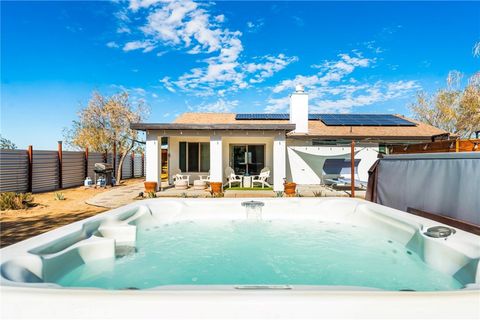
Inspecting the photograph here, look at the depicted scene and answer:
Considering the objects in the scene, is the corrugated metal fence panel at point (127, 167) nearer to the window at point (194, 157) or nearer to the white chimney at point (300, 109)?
the window at point (194, 157)

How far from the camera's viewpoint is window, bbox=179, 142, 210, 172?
13.6 metres

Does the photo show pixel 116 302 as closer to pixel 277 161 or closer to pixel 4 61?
pixel 277 161

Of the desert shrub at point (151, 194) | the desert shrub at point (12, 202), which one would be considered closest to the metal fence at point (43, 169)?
the desert shrub at point (12, 202)

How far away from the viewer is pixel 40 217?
6.94 metres

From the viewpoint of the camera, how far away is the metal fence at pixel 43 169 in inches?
403

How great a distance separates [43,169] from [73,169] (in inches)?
79.2

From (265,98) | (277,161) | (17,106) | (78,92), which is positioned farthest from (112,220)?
(265,98)

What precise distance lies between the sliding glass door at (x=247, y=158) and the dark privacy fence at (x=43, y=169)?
913 cm

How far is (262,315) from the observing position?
167 cm

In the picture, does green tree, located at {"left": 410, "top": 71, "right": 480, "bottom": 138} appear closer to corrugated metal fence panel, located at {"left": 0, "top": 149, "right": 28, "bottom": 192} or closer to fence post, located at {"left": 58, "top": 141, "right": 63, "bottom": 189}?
fence post, located at {"left": 58, "top": 141, "right": 63, "bottom": 189}

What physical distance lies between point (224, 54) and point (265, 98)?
9.04 metres

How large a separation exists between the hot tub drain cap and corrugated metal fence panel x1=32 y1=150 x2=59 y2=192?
48.6 ft

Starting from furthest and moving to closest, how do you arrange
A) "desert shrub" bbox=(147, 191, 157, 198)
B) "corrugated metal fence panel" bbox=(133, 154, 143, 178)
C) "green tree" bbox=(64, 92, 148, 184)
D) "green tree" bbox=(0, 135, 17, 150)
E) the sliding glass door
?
"green tree" bbox=(0, 135, 17, 150), "corrugated metal fence panel" bbox=(133, 154, 143, 178), "green tree" bbox=(64, 92, 148, 184), the sliding glass door, "desert shrub" bbox=(147, 191, 157, 198)

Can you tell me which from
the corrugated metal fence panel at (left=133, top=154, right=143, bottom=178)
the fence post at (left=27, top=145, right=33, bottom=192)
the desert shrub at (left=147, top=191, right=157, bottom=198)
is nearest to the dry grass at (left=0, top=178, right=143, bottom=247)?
the desert shrub at (left=147, top=191, right=157, bottom=198)
